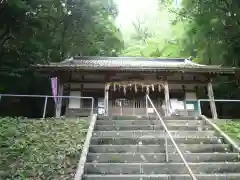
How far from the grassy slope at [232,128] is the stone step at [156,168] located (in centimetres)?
181

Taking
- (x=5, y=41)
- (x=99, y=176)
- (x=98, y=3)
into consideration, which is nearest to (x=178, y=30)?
(x=98, y=3)

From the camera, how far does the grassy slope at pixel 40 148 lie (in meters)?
6.25

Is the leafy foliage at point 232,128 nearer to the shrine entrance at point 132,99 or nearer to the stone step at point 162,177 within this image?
the stone step at point 162,177

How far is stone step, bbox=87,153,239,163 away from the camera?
6867 mm

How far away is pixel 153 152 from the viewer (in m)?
7.35

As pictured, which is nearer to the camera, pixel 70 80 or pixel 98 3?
pixel 70 80

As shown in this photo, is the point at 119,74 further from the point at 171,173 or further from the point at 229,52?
the point at 171,173

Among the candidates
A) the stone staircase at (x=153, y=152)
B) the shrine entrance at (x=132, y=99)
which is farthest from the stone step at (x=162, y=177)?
the shrine entrance at (x=132, y=99)

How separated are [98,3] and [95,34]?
2229mm

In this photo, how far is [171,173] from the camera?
6.32 metres

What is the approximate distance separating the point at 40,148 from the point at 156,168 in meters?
3.11

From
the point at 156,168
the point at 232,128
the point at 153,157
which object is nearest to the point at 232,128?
the point at 232,128

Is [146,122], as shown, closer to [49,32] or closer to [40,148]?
[40,148]

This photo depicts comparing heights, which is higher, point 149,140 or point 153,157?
point 149,140
